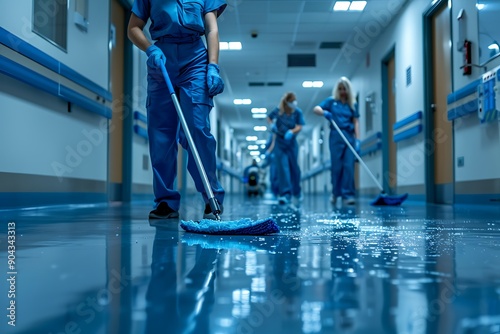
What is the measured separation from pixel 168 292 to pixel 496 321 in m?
0.50

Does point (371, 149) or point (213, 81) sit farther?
point (371, 149)

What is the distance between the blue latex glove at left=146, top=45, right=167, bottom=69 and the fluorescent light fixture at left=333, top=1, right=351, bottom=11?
5.67 metres

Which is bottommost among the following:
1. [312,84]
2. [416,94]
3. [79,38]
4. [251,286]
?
[251,286]

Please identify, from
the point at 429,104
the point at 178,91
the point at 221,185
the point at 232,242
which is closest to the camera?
the point at 232,242

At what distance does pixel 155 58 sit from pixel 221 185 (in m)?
2.47

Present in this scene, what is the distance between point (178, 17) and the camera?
264 centimetres

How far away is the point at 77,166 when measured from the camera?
4938 mm

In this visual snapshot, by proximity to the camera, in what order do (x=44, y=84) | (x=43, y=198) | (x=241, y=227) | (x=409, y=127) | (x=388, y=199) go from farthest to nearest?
(x=409, y=127), (x=388, y=199), (x=43, y=198), (x=44, y=84), (x=241, y=227)

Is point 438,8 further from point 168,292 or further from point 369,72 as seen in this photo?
point 168,292

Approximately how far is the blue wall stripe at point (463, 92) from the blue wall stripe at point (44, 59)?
3.74 meters

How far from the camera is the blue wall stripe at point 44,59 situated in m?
3.39

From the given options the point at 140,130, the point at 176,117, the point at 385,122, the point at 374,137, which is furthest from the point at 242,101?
the point at 176,117

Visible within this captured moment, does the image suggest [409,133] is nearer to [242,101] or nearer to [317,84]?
[317,84]

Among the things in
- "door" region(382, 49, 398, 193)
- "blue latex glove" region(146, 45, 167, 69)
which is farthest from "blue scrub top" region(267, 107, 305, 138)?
"blue latex glove" region(146, 45, 167, 69)
